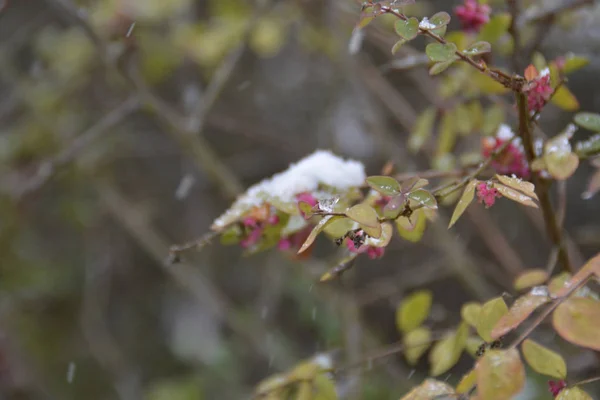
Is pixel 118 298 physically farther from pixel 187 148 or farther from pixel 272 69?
pixel 187 148

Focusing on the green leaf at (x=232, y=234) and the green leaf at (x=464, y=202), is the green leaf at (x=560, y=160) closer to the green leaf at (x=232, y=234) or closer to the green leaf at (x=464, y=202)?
the green leaf at (x=464, y=202)

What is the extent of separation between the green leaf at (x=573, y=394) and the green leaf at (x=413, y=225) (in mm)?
213

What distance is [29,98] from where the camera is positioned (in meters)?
2.35

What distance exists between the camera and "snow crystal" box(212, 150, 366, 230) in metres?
0.76

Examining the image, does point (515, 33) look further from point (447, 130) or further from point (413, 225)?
point (413, 225)

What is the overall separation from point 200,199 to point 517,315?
2.49 meters

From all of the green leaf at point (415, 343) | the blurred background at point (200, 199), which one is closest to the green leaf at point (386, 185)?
the green leaf at point (415, 343)

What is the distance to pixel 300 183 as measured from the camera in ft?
2.56

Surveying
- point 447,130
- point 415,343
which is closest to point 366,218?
point 415,343

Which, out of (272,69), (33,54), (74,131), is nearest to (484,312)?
(74,131)

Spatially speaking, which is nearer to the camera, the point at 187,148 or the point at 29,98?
the point at 187,148

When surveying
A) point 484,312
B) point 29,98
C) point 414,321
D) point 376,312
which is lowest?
point 376,312

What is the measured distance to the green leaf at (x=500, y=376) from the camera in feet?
1.63

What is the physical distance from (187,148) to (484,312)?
1175 millimetres
